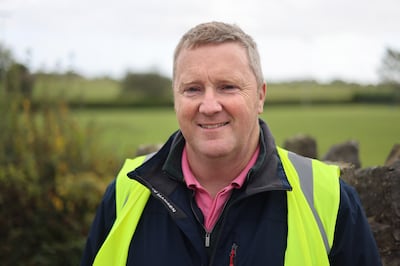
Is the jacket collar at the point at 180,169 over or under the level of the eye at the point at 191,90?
under

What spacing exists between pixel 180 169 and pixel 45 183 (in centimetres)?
316

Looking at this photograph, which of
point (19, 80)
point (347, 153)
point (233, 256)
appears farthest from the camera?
point (19, 80)

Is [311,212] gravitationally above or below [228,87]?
below

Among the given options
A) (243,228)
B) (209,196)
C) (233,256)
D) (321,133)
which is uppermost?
(209,196)

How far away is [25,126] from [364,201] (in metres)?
3.91

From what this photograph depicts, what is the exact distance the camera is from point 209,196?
2.43 m

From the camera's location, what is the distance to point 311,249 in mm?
2238

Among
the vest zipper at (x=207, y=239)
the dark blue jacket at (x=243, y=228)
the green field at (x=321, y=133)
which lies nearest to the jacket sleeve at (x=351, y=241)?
the dark blue jacket at (x=243, y=228)

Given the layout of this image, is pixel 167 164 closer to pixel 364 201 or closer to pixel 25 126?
pixel 364 201

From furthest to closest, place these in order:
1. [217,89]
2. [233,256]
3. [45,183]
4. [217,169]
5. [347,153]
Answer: [45,183]
[347,153]
[217,169]
[217,89]
[233,256]

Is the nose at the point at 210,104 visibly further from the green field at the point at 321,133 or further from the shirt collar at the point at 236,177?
the green field at the point at 321,133

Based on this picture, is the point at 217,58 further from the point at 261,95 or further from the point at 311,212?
the point at 311,212

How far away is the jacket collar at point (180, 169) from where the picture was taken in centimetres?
232

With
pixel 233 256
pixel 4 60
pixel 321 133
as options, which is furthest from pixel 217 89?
pixel 321 133
